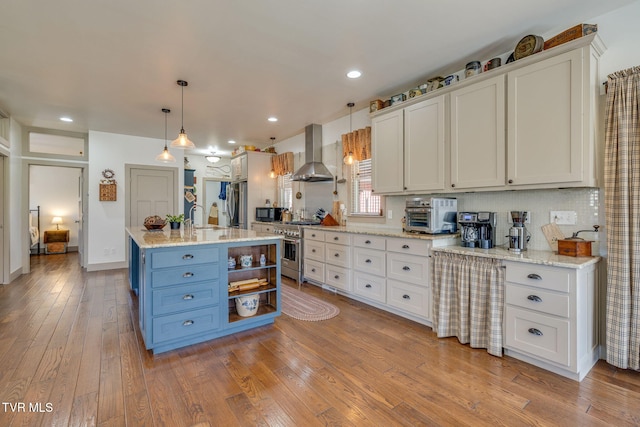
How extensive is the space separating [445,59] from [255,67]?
1.93 meters

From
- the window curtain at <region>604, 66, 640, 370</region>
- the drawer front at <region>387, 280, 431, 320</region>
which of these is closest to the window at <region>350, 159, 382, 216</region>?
the drawer front at <region>387, 280, 431, 320</region>


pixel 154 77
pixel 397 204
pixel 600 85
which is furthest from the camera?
pixel 397 204

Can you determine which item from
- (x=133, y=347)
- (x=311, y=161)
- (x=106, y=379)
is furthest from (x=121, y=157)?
(x=106, y=379)

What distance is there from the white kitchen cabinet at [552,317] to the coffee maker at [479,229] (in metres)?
0.43

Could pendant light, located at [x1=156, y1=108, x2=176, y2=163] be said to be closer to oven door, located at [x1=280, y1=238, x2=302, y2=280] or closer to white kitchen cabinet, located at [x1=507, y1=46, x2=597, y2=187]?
oven door, located at [x1=280, y1=238, x2=302, y2=280]

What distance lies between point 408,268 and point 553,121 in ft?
5.65

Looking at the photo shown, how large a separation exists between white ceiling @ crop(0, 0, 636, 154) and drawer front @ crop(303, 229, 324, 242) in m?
1.83

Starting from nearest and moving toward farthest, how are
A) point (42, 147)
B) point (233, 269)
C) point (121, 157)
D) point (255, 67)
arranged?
point (233, 269) < point (255, 67) < point (121, 157) < point (42, 147)

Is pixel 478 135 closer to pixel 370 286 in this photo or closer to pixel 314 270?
pixel 370 286

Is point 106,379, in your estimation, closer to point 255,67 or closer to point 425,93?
point 255,67

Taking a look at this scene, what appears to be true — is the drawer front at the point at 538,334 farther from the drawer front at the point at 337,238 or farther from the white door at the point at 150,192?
the white door at the point at 150,192

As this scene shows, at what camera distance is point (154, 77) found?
10.7 ft

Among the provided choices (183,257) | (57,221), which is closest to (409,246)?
(183,257)

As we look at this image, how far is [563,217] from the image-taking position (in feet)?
8.00
